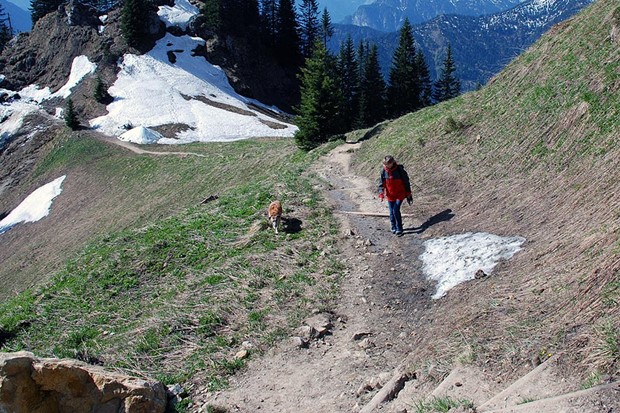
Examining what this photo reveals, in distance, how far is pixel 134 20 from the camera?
2403 inches

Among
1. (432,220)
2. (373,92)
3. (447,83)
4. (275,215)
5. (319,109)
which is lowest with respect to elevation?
(432,220)

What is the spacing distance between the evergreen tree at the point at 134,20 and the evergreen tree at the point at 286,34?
19502 millimetres

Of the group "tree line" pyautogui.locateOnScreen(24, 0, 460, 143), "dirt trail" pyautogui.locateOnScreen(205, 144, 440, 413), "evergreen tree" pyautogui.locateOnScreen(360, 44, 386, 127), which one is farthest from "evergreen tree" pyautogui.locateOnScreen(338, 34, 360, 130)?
"dirt trail" pyautogui.locateOnScreen(205, 144, 440, 413)

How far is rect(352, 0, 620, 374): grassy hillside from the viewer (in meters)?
6.13

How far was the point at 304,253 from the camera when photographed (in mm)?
12188

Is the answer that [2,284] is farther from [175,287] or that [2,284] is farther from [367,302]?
[367,302]

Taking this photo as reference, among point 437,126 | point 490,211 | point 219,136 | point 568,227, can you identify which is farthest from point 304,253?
point 219,136

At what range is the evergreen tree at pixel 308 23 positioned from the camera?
264 feet

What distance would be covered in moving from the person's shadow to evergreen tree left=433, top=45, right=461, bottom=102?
50.2m

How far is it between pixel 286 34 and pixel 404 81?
26440 millimetres

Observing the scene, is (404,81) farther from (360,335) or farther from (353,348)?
(353,348)

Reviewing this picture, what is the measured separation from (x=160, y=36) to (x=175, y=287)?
2377 inches

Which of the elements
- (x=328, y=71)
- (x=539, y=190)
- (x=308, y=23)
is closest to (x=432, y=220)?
(x=539, y=190)

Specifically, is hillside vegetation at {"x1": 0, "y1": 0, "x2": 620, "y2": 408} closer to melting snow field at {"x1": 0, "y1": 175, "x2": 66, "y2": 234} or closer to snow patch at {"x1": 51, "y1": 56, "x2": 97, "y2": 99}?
melting snow field at {"x1": 0, "y1": 175, "x2": 66, "y2": 234}
